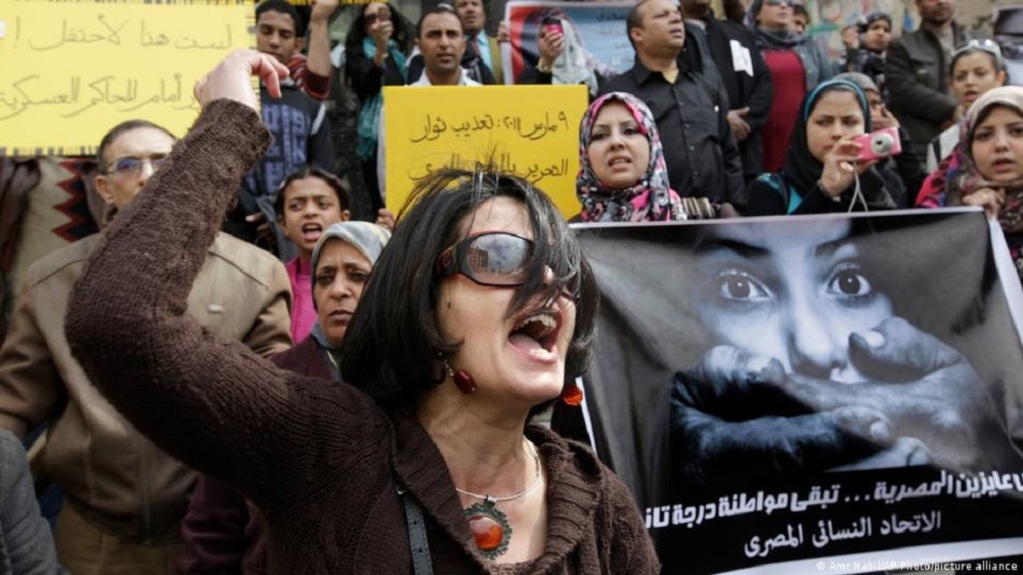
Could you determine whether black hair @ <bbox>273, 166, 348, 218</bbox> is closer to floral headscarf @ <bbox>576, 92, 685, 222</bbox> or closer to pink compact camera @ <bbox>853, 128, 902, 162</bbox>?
floral headscarf @ <bbox>576, 92, 685, 222</bbox>

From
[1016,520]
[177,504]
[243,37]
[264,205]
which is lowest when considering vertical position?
[1016,520]

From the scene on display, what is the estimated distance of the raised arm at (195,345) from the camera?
1.52 meters

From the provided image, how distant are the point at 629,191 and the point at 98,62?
1999 millimetres

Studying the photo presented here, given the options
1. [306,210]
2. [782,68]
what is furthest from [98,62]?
[782,68]

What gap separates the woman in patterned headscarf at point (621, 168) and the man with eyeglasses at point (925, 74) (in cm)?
361

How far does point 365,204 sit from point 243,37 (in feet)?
8.05

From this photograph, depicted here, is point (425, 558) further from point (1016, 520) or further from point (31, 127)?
point (31, 127)

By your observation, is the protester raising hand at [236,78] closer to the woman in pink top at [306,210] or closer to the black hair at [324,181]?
the woman in pink top at [306,210]

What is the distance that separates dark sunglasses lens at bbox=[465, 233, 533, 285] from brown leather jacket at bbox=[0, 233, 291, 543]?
5.24 feet

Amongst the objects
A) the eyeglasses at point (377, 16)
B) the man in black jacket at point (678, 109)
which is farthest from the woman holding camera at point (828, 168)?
the eyeglasses at point (377, 16)

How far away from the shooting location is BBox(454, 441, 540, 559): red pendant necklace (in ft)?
6.19

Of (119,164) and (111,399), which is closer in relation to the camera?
(111,399)

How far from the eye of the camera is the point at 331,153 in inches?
237

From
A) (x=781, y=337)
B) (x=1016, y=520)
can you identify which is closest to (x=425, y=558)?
(x=781, y=337)
